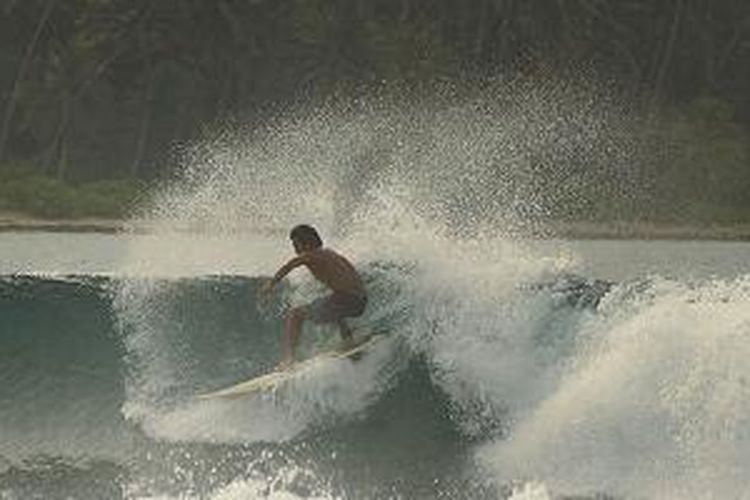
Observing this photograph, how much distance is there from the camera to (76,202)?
54.9 meters

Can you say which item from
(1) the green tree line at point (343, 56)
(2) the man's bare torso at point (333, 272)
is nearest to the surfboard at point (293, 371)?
(2) the man's bare torso at point (333, 272)

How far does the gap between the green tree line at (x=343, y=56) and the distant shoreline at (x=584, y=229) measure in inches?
52.7

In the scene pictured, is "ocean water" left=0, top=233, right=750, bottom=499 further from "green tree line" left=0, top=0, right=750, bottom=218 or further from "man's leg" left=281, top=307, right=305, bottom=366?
"green tree line" left=0, top=0, right=750, bottom=218

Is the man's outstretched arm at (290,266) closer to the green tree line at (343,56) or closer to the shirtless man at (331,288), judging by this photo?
the shirtless man at (331,288)

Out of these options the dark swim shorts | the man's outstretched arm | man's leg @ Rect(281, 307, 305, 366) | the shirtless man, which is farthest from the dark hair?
man's leg @ Rect(281, 307, 305, 366)

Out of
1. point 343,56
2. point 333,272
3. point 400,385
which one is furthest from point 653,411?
point 343,56

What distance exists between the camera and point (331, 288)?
50.9ft

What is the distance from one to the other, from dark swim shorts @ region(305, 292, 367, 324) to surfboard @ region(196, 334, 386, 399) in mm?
283

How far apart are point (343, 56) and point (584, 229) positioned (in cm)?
1124

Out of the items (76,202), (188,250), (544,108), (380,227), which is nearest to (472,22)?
(544,108)

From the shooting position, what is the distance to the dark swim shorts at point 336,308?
15.4m

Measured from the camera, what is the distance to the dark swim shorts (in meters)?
15.4

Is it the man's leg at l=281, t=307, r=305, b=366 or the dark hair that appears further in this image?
the dark hair

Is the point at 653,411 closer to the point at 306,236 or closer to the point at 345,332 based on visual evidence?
the point at 345,332
